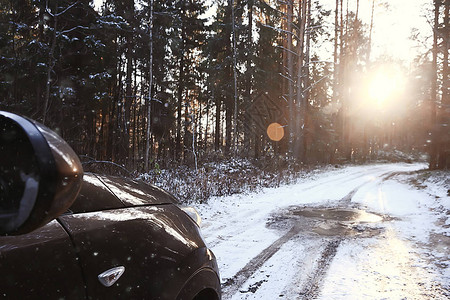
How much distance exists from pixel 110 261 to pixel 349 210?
801 cm

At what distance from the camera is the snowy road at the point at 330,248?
3.59 m

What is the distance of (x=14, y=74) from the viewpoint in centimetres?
1434

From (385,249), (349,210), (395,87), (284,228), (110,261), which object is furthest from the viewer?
(395,87)

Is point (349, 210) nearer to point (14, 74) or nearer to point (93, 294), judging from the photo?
point (93, 294)

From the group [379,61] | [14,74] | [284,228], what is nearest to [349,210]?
[284,228]

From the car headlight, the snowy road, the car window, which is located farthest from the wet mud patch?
the car window

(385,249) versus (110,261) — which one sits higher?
(110,261)

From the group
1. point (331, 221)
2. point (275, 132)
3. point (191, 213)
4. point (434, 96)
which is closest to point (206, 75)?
point (275, 132)

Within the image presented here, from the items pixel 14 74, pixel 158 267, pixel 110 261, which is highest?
pixel 14 74

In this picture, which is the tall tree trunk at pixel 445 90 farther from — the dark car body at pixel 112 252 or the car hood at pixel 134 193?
the dark car body at pixel 112 252

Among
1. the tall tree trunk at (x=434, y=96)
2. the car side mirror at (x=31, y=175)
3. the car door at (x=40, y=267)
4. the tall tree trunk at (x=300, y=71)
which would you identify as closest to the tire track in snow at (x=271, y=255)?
the car door at (x=40, y=267)

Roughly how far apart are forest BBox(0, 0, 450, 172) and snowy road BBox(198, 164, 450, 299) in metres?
3.52

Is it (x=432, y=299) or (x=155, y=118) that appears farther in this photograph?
(x=155, y=118)

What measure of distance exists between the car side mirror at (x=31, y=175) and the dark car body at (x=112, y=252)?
14.4 inches
